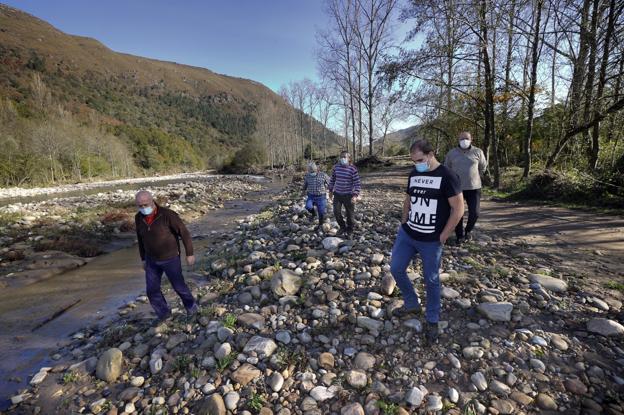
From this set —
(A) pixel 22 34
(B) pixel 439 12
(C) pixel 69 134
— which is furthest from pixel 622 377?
(A) pixel 22 34

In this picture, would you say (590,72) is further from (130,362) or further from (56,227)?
(56,227)

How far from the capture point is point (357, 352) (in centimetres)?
322

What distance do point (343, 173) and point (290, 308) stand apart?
126 inches

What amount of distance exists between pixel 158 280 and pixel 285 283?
6.13 feet

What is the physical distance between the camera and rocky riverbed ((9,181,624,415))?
2641mm

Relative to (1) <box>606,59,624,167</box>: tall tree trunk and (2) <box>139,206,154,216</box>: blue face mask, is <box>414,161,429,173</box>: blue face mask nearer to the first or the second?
(2) <box>139,206,154,216</box>: blue face mask

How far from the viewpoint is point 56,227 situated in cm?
1194

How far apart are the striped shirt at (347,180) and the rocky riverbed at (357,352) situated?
188cm

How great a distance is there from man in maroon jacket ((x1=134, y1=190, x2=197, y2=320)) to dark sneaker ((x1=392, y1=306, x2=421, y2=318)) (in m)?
2.83

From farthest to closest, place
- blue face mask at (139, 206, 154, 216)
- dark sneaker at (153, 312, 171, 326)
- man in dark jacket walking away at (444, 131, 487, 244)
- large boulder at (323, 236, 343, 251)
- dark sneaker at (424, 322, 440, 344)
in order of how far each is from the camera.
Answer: large boulder at (323, 236, 343, 251) → man in dark jacket walking away at (444, 131, 487, 244) → dark sneaker at (153, 312, 171, 326) → blue face mask at (139, 206, 154, 216) → dark sneaker at (424, 322, 440, 344)

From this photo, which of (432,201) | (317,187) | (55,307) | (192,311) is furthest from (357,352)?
(55,307)

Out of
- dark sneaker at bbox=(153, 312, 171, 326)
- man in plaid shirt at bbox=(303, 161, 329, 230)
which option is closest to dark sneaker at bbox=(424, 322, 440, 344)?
dark sneaker at bbox=(153, 312, 171, 326)

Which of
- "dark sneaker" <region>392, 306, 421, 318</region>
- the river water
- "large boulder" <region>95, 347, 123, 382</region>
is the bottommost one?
the river water

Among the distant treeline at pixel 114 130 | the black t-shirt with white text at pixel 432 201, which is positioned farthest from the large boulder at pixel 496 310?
the distant treeline at pixel 114 130
